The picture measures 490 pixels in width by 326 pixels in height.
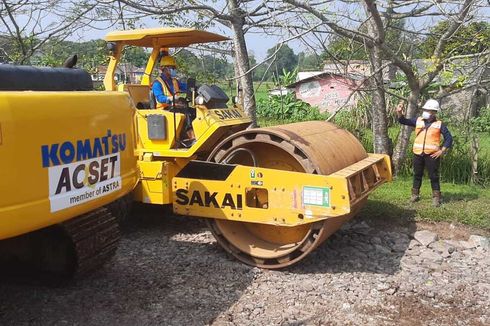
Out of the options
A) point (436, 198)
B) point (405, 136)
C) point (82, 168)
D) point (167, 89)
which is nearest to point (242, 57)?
point (405, 136)

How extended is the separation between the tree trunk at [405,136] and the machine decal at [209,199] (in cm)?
413

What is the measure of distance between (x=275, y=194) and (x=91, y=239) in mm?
1570

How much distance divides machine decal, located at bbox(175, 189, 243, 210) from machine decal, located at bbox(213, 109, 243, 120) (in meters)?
1.02

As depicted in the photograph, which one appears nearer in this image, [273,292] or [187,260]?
[273,292]

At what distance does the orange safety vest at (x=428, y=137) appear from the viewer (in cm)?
727

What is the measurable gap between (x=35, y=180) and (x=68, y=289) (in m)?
1.79

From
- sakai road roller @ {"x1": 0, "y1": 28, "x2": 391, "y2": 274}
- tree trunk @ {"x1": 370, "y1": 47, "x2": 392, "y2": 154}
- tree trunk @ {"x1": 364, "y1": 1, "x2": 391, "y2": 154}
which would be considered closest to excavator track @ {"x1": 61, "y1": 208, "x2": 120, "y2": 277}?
sakai road roller @ {"x1": 0, "y1": 28, "x2": 391, "y2": 274}

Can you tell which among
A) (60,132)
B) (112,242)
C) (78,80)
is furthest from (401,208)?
(60,132)

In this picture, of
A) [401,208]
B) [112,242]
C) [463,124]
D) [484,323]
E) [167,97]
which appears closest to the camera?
[484,323]

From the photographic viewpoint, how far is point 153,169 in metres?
5.75

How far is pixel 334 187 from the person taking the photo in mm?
4730

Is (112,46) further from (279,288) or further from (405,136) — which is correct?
(405,136)

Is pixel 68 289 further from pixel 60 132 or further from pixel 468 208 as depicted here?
pixel 468 208

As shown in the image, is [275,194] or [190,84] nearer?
[275,194]
